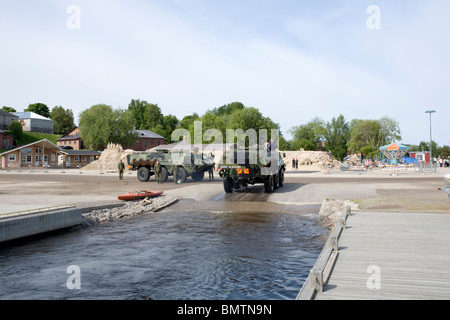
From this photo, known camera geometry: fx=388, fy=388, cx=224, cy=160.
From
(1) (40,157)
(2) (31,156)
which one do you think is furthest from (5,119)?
(2) (31,156)

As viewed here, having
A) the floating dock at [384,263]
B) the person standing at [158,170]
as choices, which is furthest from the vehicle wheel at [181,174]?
the floating dock at [384,263]

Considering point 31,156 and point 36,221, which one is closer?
point 36,221

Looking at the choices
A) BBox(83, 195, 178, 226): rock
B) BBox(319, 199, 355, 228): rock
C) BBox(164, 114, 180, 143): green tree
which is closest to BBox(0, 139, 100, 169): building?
BBox(164, 114, 180, 143): green tree

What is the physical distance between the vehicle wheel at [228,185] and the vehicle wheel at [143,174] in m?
9.22

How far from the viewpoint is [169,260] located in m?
8.32

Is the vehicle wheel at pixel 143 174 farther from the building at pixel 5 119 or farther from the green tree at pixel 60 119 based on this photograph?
the green tree at pixel 60 119

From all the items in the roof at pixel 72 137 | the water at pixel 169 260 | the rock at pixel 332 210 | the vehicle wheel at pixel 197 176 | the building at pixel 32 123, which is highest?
the building at pixel 32 123

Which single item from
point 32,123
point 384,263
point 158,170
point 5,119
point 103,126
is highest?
point 5,119

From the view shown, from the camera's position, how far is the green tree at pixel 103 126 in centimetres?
7644

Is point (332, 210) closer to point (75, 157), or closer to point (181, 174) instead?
point (181, 174)

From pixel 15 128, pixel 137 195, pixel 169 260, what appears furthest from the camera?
pixel 15 128

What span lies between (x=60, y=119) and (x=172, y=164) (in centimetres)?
8862

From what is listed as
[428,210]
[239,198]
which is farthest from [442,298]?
[239,198]
